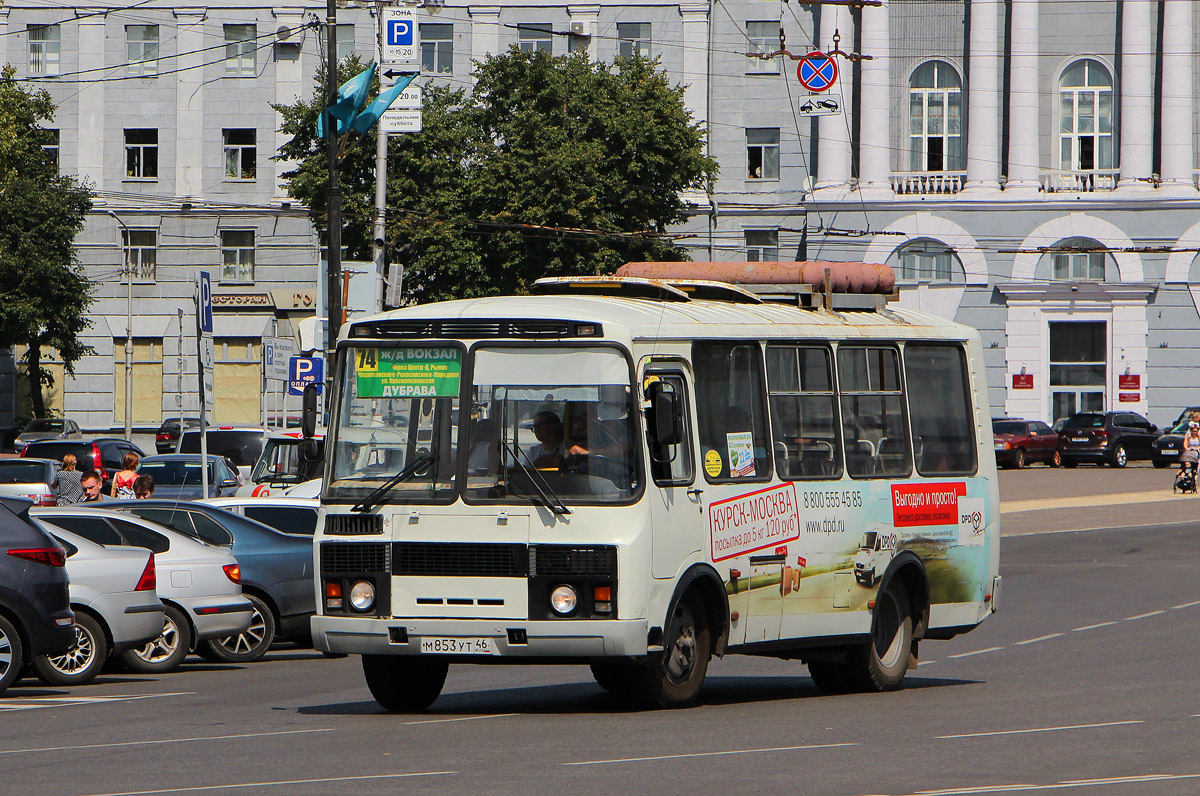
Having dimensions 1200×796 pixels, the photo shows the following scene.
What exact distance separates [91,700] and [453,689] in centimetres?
264

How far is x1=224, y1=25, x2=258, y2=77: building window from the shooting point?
5803 centimetres

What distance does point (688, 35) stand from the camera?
5759 cm

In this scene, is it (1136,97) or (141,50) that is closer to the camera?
(1136,97)

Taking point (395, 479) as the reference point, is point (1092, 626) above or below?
below

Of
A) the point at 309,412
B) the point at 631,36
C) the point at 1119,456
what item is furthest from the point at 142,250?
the point at 309,412

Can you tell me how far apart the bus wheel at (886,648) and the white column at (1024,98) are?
46.8 metres

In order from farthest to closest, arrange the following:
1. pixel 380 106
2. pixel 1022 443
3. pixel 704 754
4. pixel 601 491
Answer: pixel 1022 443
pixel 380 106
pixel 601 491
pixel 704 754

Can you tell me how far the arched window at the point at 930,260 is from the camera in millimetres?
58656

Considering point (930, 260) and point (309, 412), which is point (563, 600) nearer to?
point (309, 412)

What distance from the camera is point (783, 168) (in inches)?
2323

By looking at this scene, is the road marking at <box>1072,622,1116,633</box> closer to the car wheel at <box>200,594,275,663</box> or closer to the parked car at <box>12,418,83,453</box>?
the car wheel at <box>200,594,275,663</box>

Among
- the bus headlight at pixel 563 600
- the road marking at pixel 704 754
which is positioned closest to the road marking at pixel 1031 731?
the road marking at pixel 704 754

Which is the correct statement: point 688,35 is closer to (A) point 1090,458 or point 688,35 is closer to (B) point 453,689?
(A) point 1090,458

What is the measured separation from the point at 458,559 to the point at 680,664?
1620mm
